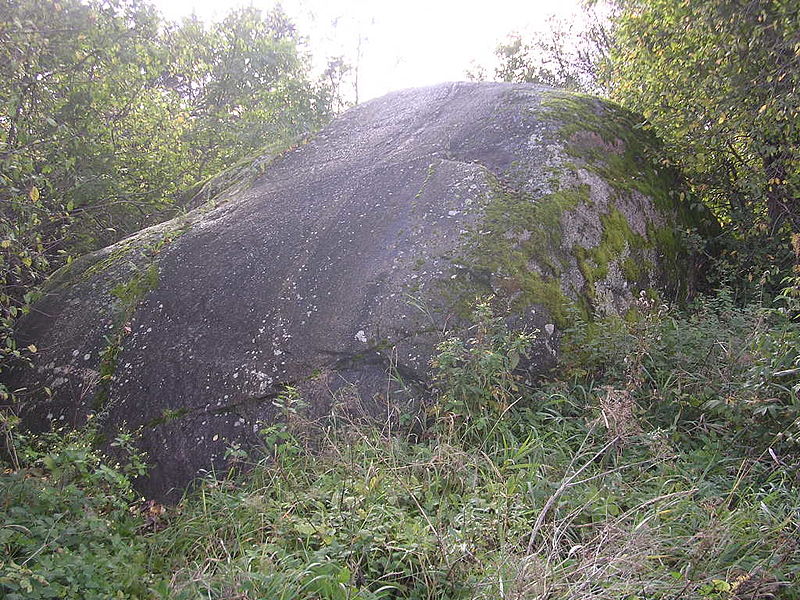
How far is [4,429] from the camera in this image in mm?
3506

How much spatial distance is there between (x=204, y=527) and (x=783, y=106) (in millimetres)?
5147

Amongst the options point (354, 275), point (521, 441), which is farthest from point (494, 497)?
point (354, 275)

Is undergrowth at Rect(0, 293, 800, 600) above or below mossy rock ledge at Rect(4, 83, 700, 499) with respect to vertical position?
below

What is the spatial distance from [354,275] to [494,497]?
82.8 inches

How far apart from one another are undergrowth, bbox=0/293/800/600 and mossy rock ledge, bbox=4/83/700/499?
0.27 meters

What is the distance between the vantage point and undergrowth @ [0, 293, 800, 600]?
2.31m

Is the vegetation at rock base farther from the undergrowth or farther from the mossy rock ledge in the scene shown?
the mossy rock ledge

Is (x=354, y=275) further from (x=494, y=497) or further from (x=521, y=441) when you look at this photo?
(x=494, y=497)

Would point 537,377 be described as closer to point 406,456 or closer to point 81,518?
point 406,456

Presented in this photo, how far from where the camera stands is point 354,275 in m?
4.50

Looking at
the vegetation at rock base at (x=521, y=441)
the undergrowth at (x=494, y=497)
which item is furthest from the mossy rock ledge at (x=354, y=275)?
the undergrowth at (x=494, y=497)

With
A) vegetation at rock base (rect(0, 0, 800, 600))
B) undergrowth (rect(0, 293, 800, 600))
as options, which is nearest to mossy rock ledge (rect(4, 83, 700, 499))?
vegetation at rock base (rect(0, 0, 800, 600))

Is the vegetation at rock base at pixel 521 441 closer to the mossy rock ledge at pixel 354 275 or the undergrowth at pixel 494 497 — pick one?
the undergrowth at pixel 494 497

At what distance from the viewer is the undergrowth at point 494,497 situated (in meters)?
2.31
